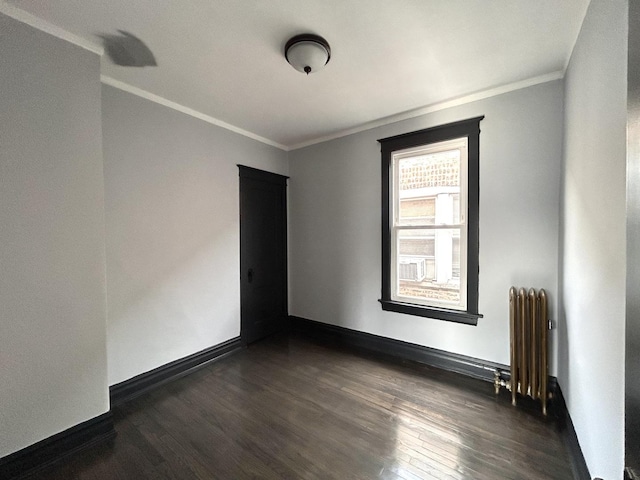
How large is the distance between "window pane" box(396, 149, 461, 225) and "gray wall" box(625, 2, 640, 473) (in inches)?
87.5

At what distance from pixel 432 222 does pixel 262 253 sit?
223cm

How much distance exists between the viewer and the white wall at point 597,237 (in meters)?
1.03

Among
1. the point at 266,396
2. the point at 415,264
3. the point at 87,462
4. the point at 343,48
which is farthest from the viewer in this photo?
the point at 415,264

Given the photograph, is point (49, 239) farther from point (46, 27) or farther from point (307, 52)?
point (307, 52)

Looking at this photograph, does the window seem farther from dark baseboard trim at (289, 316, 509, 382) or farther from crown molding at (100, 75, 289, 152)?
crown molding at (100, 75, 289, 152)

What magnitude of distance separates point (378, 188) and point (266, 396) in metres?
2.49

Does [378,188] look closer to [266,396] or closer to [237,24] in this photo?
[237,24]

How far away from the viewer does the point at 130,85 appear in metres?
2.29

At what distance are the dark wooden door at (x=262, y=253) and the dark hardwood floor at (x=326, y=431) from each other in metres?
0.92

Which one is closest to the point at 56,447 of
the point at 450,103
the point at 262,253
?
the point at 262,253

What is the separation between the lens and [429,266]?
9.29 feet

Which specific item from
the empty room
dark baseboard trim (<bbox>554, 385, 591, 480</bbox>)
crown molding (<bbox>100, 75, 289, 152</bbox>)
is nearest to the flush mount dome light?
the empty room

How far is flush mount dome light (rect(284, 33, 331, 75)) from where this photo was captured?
1.73 meters

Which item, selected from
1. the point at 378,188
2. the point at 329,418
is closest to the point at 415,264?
the point at 378,188
